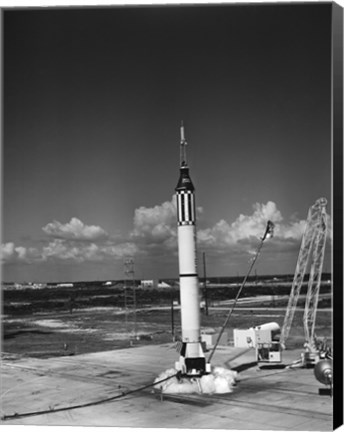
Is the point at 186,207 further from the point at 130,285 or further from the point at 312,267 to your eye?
the point at 312,267

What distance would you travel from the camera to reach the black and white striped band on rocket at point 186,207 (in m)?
16.4

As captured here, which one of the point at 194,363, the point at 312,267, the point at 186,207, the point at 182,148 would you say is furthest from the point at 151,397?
the point at 182,148

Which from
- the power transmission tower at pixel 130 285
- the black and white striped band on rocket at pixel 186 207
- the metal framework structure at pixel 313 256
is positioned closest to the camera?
the metal framework structure at pixel 313 256

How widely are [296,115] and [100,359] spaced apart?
8.59 metres

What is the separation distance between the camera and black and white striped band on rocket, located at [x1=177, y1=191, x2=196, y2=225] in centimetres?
1641

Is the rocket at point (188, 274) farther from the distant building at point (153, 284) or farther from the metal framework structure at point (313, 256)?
the metal framework structure at point (313, 256)

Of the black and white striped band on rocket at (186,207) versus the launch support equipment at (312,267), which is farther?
the black and white striped band on rocket at (186,207)

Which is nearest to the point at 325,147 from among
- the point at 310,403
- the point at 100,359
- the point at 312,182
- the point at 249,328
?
the point at 312,182

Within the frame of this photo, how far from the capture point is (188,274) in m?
16.5

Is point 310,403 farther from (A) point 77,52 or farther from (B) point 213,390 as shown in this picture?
(A) point 77,52

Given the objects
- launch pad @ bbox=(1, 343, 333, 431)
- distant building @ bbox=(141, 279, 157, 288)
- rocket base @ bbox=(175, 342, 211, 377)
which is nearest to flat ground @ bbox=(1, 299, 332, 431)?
launch pad @ bbox=(1, 343, 333, 431)

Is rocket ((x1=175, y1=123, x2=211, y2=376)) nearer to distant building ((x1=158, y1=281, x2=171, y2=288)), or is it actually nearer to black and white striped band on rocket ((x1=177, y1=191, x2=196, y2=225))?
black and white striped band on rocket ((x1=177, y1=191, x2=196, y2=225))

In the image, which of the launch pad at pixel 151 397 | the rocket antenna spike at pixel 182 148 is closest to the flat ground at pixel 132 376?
the launch pad at pixel 151 397

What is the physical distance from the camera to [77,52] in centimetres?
1630
